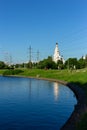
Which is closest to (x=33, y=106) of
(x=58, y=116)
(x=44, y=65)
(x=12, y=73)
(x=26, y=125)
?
(x=58, y=116)

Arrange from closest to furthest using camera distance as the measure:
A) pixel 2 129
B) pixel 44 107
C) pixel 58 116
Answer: pixel 2 129 < pixel 58 116 < pixel 44 107

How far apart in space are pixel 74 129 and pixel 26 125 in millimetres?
6857

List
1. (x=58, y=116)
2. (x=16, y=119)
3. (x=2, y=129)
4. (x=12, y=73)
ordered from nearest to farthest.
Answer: (x=2, y=129) → (x=16, y=119) → (x=58, y=116) → (x=12, y=73)

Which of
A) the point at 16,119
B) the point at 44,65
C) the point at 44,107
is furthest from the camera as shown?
the point at 44,65

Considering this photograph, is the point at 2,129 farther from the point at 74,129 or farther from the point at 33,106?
the point at 33,106

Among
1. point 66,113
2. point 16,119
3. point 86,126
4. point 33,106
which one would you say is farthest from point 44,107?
point 86,126

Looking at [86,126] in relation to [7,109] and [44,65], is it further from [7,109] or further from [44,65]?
[44,65]

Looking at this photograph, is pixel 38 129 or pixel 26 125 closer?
pixel 38 129

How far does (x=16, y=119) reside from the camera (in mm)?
30125

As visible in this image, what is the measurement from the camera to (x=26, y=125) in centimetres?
2744

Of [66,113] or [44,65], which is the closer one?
[66,113]

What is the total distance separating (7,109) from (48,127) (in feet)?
35.9

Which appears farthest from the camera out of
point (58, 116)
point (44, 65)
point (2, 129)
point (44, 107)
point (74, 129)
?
point (44, 65)

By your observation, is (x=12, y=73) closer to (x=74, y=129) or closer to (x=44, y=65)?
(x=44, y=65)
